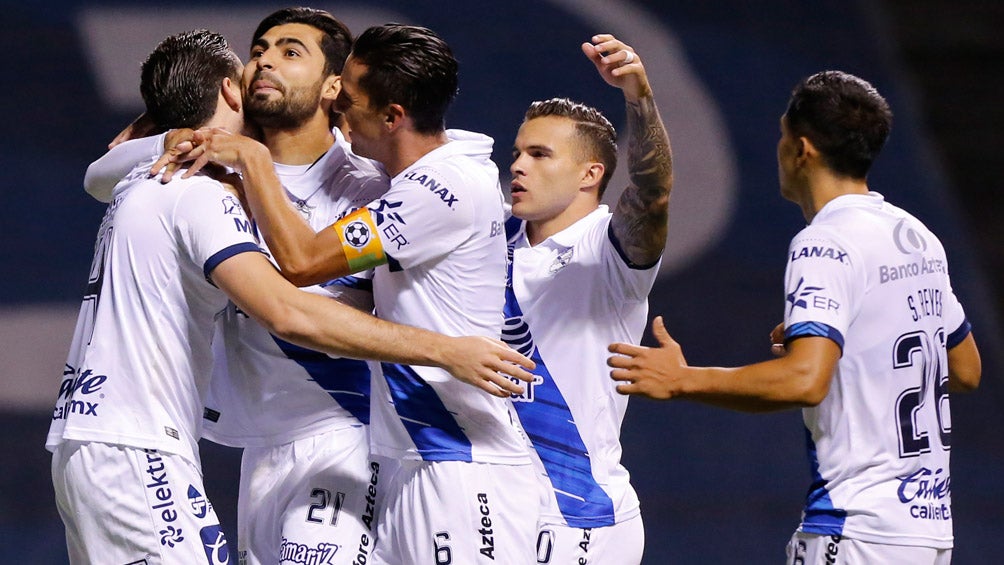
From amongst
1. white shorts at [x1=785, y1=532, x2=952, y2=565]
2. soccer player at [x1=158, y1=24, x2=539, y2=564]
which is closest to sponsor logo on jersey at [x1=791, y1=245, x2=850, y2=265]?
white shorts at [x1=785, y1=532, x2=952, y2=565]

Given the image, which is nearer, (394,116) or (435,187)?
(435,187)

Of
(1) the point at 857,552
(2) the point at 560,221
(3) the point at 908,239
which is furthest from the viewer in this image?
(2) the point at 560,221

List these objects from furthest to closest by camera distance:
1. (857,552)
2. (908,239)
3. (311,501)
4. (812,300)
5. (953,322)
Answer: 1. (953,322)
2. (311,501)
3. (908,239)
4. (857,552)
5. (812,300)

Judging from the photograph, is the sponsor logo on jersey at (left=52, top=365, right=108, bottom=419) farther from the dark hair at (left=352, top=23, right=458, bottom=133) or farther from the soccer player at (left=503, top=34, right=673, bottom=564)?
the soccer player at (left=503, top=34, right=673, bottom=564)

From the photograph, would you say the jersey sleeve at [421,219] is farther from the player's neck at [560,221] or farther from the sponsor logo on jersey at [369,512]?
the player's neck at [560,221]

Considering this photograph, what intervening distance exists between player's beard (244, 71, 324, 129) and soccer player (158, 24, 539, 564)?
23.5 inches

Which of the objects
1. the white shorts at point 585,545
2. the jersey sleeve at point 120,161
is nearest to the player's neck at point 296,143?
the jersey sleeve at point 120,161

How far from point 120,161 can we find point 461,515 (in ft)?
6.02

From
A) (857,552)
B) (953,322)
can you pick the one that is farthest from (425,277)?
(953,322)

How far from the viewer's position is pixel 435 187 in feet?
13.9

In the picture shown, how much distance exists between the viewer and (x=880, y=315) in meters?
4.17

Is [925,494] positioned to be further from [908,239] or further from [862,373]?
[908,239]

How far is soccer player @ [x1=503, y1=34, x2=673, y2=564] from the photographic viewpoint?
16.1 feet

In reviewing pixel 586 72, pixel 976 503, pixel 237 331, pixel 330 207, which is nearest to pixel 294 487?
pixel 237 331
